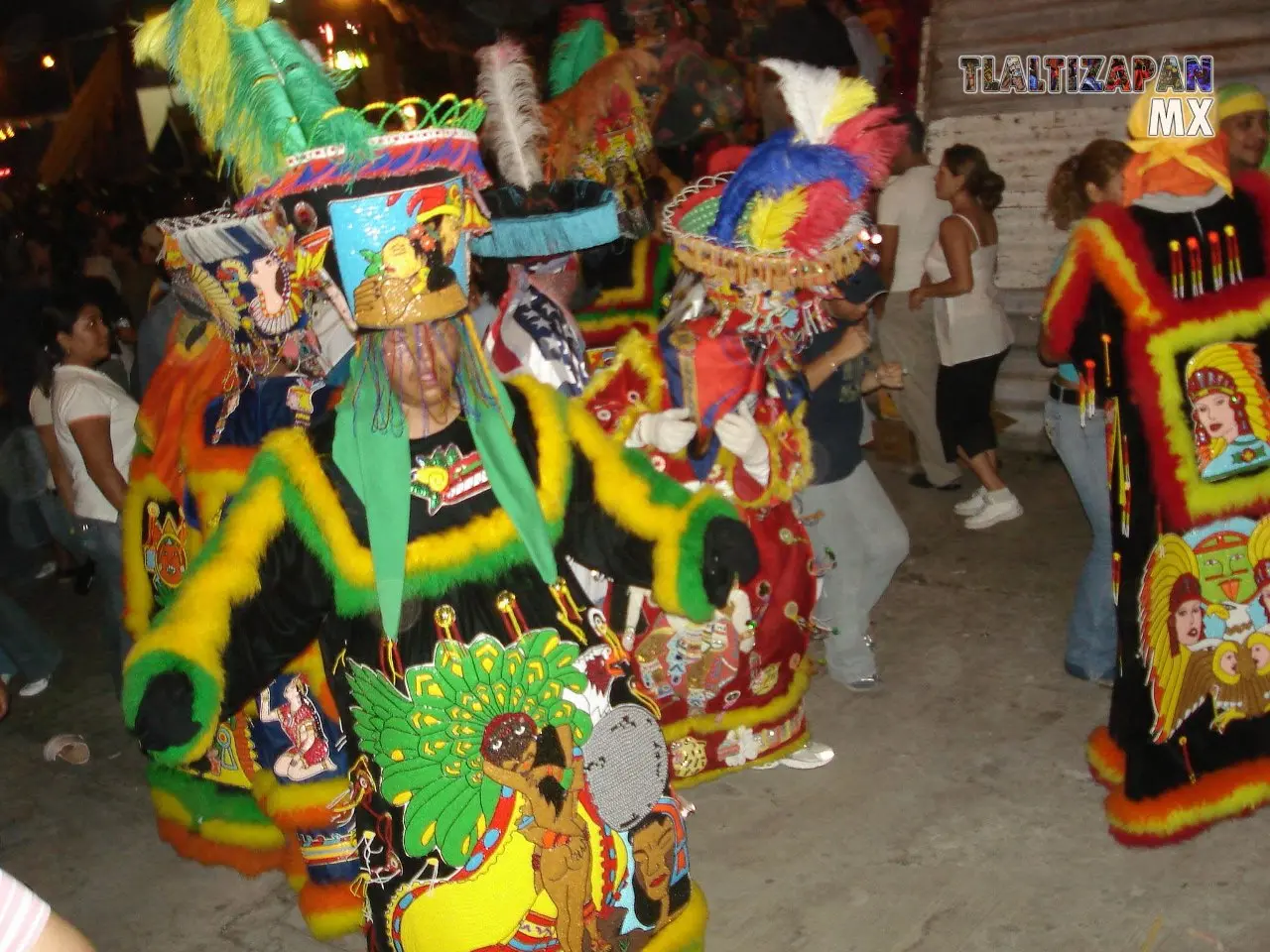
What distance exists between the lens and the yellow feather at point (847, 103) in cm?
388

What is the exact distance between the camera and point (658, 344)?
3811 mm

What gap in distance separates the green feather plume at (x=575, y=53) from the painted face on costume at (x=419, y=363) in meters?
4.44

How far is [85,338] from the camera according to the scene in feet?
16.1

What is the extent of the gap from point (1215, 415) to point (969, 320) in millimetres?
2829

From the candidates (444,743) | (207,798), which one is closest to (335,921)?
(207,798)

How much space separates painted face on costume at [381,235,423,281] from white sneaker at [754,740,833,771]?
261 cm

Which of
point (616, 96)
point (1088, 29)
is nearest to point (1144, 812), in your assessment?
point (616, 96)

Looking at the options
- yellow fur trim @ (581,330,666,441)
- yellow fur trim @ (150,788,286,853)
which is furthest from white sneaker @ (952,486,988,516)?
yellow fur trim @ (150,788,286,853)

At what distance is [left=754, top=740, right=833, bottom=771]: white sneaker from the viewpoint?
4.36m

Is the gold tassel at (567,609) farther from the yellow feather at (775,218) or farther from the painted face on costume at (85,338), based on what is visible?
the painted face on costume at (85,338)

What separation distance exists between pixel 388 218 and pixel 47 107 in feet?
72.6

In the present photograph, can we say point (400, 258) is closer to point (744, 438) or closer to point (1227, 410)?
point (744, 438)

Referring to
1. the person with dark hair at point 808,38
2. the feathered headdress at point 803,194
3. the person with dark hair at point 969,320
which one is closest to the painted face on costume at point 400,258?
the feathered headdress at point 803,194

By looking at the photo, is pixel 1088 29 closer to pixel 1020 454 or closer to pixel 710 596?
pixel 1020 454
